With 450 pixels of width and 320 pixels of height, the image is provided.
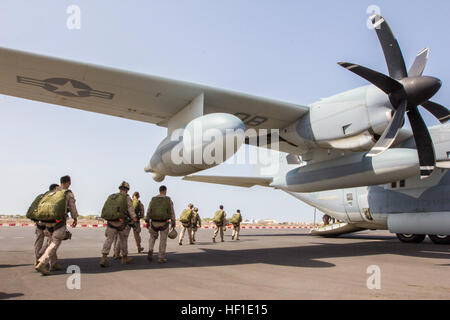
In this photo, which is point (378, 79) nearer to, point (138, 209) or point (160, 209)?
point (160, 209)

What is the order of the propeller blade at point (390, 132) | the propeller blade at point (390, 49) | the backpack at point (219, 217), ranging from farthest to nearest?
1. the backpack at point (219, 217)
2. the propeller blade at point (390, 49)
3. the propeller blade at point (390, 132)

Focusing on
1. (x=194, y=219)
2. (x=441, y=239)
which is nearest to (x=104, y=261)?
(x=194, y=219)

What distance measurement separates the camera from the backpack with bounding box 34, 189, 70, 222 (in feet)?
18.7

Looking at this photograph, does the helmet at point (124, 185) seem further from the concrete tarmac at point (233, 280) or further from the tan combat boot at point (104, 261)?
the concrete tarmac at point (233, 280)

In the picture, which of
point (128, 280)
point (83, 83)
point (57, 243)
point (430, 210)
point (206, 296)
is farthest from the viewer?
point (430, 210)

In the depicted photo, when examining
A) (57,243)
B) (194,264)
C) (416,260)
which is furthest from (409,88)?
(57,243)

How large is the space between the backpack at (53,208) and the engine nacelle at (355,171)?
6729 mm

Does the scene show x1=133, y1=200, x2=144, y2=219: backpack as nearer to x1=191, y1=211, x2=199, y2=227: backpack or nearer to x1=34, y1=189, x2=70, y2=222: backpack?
x1=34, y1=189, x2=70, y2=222: backpack

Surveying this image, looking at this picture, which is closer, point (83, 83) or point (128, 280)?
point (128, 280)

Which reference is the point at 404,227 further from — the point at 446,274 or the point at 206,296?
the point at 206,296

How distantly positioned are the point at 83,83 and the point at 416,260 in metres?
8.70

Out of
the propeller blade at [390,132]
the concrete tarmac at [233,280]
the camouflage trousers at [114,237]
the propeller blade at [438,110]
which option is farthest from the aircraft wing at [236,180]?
the camouflage trousers at [114,237]

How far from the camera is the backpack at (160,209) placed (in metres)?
7.29
